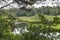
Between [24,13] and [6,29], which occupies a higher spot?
[6,29]

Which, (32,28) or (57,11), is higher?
(32,28)

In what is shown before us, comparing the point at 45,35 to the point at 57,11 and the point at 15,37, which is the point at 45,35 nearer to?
the point at 15,37

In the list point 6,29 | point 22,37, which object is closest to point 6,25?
point 6,29

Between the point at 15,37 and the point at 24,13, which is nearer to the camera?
the point at 15,37

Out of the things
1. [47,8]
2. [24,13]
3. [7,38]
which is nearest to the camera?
[7,38]

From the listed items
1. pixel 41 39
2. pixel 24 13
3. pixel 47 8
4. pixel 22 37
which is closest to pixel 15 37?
pixel 22 37

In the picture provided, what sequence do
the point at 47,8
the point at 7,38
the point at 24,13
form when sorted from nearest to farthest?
the point at 7,38
the point at 24,13
the point at 47,8

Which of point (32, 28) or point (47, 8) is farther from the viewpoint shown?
point (47, 8)

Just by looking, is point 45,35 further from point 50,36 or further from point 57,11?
point 57,11
